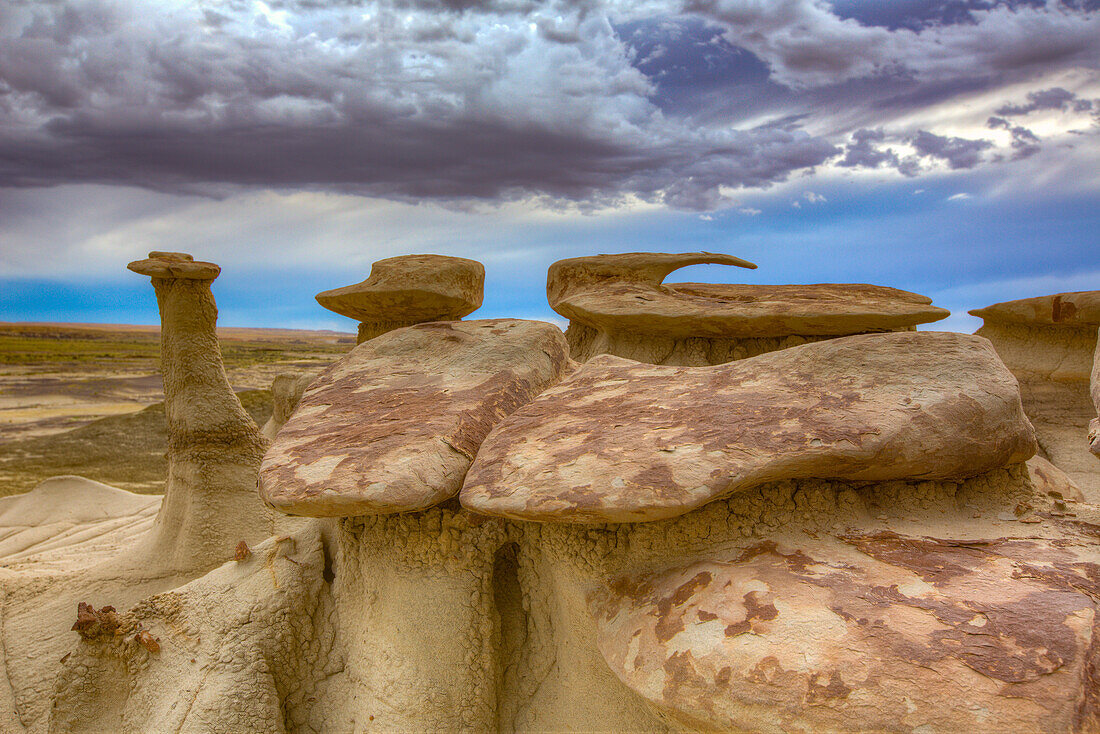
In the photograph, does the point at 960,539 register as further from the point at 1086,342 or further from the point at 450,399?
the point at 1086,342

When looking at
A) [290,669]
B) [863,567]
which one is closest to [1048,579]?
[863,567]

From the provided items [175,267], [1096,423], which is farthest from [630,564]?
[175,267]

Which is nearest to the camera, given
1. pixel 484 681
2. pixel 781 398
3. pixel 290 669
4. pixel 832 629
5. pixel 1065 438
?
pixel 832 629

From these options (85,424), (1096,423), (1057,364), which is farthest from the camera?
(85,424)

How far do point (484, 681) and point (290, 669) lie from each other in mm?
743

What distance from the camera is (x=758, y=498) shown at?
71.6 inches

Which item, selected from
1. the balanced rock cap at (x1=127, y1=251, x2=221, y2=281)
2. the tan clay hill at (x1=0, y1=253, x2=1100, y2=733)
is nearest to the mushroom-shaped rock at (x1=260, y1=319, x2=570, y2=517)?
the tan clay hill at (x1=0, y1=253, x2=1100, y2=733)

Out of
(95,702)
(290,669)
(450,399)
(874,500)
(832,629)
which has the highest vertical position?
(450,399)

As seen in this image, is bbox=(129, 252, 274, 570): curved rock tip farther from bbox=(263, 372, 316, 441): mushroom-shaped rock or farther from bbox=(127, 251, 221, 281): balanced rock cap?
bbox=(263, 372, 316, 441): mushroom-shaped rock

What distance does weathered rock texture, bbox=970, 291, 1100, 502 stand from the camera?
5543 millimetres

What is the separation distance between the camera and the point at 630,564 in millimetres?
1826

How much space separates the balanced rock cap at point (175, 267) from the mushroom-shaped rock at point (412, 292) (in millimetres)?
1109

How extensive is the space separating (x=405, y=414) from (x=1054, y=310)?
19.5 ft

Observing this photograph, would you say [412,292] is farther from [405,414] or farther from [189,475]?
[189,475]
